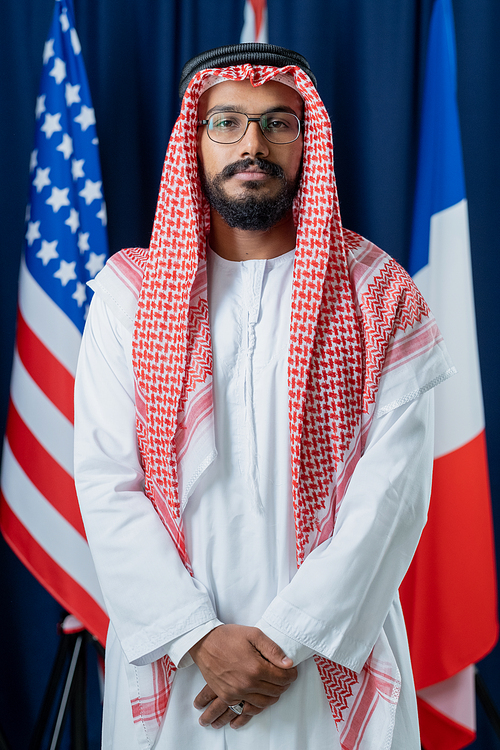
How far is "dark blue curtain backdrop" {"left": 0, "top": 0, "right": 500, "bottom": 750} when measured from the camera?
1988 mm

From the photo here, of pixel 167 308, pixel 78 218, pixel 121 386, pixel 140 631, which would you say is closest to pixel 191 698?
pixel 140 631

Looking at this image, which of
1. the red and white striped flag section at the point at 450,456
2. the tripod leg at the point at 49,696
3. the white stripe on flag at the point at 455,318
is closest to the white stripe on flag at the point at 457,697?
the red and white striped flag section at the point at 450,456

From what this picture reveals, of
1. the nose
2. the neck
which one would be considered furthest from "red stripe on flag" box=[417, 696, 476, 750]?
the nose

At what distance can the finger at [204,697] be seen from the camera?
1.27m

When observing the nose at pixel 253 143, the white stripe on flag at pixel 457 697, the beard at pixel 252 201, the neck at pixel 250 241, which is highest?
the nose at pixel 253 143

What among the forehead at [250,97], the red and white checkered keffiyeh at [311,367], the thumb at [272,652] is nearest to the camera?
the thumb at [272,652]

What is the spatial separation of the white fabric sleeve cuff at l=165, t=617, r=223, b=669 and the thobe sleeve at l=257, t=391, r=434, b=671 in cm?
10

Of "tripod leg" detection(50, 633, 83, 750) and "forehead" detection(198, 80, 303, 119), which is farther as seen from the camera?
"tripod leg" detection(50, 633, 83, 750)

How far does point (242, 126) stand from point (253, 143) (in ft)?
0.22

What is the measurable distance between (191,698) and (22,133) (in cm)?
166

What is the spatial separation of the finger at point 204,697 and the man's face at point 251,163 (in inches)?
37.4

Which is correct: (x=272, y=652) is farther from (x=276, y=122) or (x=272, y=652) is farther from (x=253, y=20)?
(x=253, y=20)

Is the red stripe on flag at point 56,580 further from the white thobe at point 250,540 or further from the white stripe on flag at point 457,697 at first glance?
the white stripe on flag at point 457,697

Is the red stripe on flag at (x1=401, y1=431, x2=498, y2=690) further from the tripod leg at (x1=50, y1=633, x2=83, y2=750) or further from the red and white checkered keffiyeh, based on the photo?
the tripod leg at (x1=50, y1=633, x2=83, y2=750)
